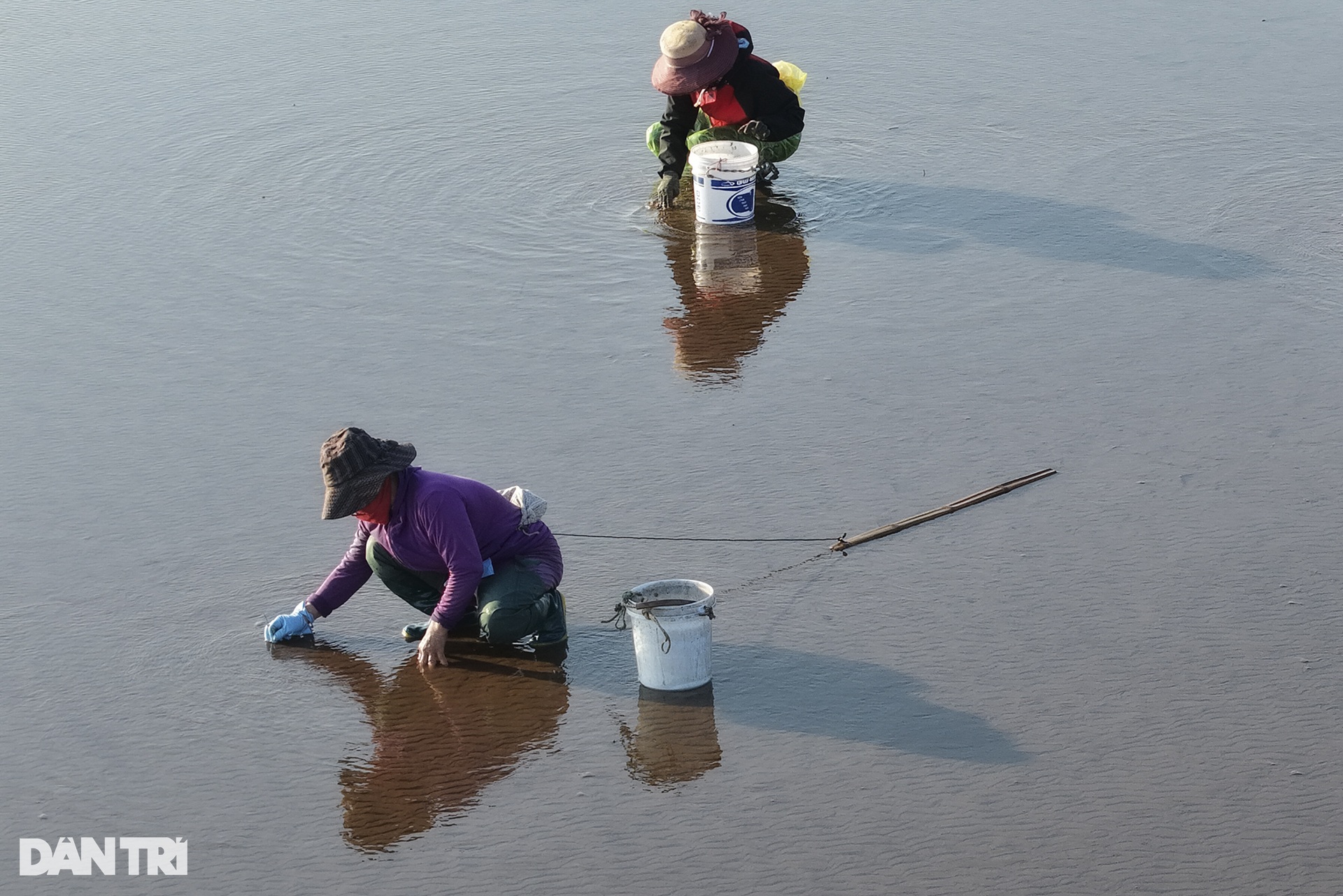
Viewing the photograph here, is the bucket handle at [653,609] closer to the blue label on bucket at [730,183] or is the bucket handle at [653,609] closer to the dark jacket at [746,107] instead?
the blue label on bucket at [730,183]

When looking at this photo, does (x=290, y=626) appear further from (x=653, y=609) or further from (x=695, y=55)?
(x=695, y=55)

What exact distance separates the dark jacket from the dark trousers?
409 centimetres

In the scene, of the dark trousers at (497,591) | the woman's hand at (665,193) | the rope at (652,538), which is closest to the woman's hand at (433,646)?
the dark trousers at (497,591)

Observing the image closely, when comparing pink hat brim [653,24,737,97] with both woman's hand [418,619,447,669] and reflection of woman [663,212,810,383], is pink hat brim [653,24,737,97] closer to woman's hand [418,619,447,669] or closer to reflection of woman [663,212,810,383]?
reflection of woman [663,212,810,383]

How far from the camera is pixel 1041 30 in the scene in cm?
1197

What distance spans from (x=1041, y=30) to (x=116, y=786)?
9.75m

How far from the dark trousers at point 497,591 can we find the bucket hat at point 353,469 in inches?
13.6

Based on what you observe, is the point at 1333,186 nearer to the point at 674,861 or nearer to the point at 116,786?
the point at 674,861

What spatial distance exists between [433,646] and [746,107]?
4574 millimetres

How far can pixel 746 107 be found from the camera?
8414 millimetres

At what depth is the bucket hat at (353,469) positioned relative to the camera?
441 cm

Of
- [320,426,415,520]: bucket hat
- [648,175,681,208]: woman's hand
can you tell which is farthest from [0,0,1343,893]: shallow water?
[320,426,415,520]: bucket hat

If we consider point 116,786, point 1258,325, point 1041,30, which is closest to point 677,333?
point 1258,325

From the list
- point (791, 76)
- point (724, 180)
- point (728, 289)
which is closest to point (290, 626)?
point (728, 289)
